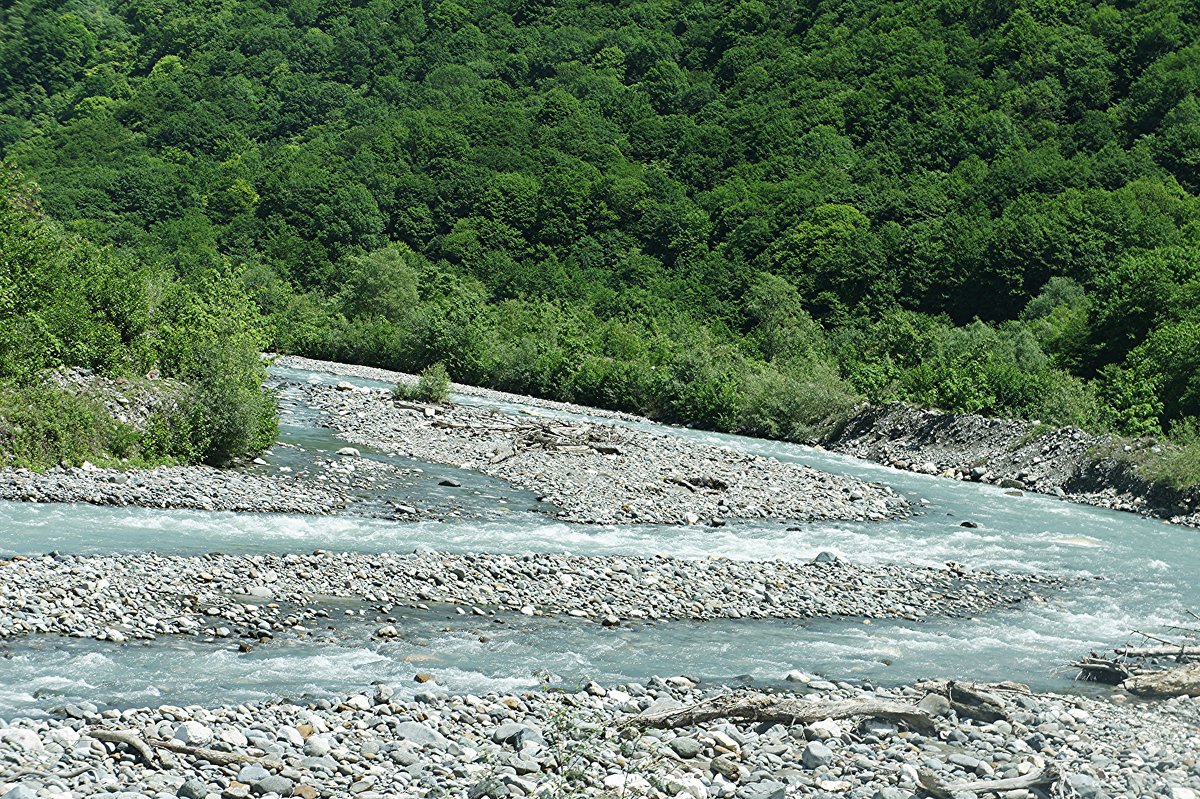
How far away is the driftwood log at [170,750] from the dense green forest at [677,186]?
29286mm

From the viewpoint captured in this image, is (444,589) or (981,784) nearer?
(981,784)

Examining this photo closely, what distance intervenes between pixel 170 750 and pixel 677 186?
280 feet

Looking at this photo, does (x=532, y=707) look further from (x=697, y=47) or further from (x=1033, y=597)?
(x=697, y=47)

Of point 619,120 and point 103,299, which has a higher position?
point 619,120

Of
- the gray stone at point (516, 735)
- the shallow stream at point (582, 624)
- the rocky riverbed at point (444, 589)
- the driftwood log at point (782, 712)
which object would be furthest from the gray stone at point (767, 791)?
the rocky riverbed at point (444, 589)

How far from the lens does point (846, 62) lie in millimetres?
92750

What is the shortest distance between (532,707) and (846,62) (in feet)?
A: 296

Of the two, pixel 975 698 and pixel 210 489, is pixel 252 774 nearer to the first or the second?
pixel 975 698

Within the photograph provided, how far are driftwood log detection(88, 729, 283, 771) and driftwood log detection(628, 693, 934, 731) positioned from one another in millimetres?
3349

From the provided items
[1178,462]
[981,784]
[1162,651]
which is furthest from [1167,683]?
[1178,462]

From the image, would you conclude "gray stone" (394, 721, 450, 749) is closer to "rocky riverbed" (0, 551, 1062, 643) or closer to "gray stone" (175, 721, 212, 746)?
"gray stone" (175, 721, 212, 746)

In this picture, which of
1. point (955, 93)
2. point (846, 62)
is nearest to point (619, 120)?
point (846, 62)

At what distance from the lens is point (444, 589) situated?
15125 millimetres

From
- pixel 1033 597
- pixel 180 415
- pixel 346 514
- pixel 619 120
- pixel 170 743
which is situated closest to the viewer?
pixel 170 743
